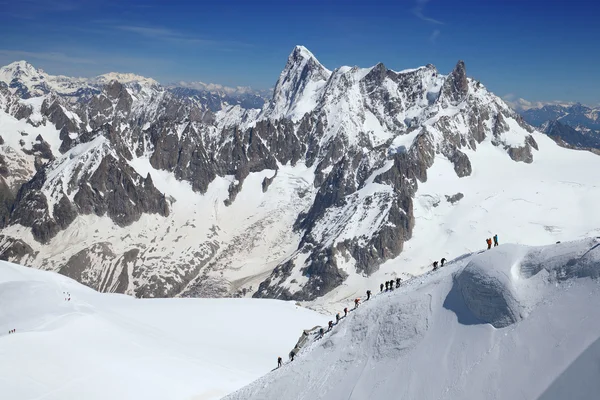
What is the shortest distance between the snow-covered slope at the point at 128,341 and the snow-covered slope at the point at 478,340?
1988 centimetres

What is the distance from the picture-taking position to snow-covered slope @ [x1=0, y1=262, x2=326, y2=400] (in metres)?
52.4

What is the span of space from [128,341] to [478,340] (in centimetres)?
5025

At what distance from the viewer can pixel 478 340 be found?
110 feet

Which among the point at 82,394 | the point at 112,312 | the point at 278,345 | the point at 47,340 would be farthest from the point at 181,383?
the point at 112,312

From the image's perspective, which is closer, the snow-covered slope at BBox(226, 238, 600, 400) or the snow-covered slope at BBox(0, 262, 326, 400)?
the snow-covered slope at BBox(226, 238, 600, 400)

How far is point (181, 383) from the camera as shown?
56156 mm

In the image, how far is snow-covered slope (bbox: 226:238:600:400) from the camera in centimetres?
2878

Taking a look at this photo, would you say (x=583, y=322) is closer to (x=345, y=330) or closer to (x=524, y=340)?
(x=524, y=340)

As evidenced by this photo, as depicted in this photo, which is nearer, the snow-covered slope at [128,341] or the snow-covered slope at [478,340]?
the snow-covered slope at [478,340]

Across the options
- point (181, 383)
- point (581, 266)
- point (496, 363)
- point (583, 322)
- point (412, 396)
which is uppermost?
point (581, 266)

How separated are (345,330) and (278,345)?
3667cm

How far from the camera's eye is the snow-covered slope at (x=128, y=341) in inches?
2062

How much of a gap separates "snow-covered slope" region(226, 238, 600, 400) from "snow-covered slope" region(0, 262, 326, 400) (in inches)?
783

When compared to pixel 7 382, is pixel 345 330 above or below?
above
